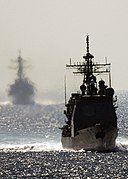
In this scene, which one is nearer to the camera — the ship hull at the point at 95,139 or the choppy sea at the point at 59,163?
the choppy sea at the point at 59,163

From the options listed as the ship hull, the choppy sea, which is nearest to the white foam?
the choppy sea

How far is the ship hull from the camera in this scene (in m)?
92.8

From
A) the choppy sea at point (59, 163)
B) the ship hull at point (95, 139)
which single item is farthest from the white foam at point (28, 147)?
the ship hull at point (95, 139)

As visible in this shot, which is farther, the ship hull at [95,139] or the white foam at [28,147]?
the white foam at [28,147]

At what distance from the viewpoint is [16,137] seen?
5571 inches

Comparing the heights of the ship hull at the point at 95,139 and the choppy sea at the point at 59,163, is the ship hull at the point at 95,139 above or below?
above

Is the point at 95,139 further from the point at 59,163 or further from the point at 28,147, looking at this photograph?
the point at 28,147

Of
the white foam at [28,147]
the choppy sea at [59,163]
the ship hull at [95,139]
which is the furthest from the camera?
the white foam at [28,147]

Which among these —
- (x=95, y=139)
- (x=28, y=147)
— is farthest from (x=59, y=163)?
(x=28, y=147)

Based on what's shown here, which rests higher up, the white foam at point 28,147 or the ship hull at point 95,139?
the ship hull at point 95,139

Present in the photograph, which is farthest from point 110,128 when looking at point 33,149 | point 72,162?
point 33,149

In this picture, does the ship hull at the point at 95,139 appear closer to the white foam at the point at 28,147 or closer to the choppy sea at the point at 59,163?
the choppy sea at the point at 59,163

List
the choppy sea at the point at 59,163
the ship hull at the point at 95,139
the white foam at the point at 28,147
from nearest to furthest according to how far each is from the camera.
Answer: the choppy sea at the point at 59,163
the ship hull at the point at 95,139
the white foam at the point at 28,147

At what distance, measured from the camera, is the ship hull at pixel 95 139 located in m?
92.8
